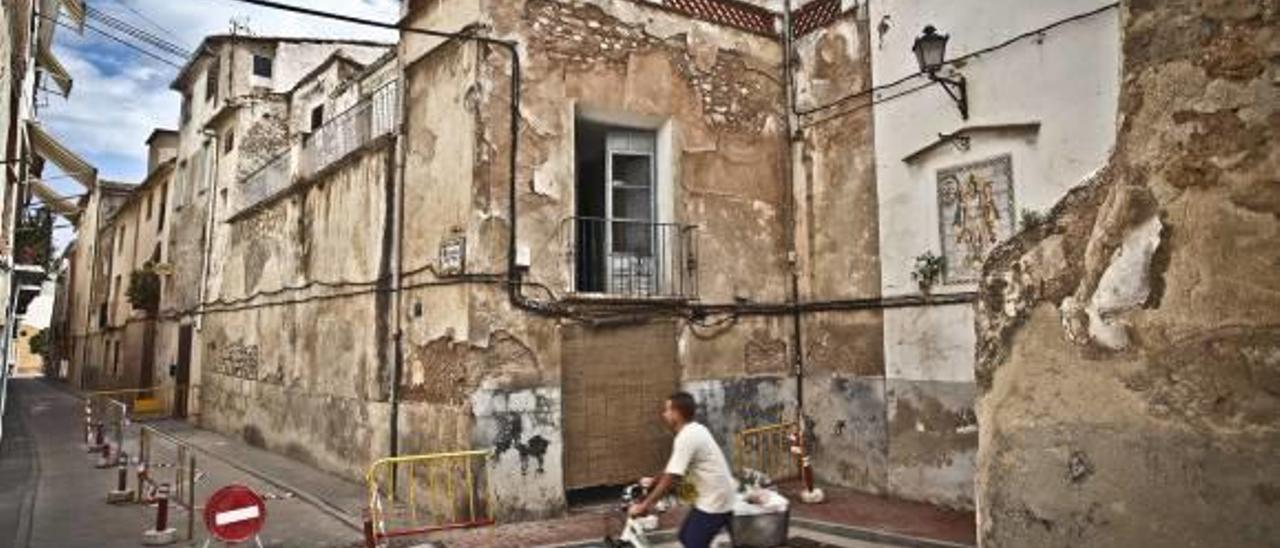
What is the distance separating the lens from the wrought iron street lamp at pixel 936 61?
30.5ft

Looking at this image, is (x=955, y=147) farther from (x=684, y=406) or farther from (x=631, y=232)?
(x=684, y=406)

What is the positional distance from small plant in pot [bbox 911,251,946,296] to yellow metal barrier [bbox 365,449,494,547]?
5562 mm

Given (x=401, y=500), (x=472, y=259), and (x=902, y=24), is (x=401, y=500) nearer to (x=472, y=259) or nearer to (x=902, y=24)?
(x=472, y=259)

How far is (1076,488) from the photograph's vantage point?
4543 mm

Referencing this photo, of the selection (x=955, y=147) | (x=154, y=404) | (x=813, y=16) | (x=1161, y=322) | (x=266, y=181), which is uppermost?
(x=813, y=16)

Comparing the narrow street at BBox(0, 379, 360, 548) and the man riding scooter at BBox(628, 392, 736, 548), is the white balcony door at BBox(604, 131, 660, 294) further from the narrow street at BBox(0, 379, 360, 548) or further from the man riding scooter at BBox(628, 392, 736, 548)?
the man riding scooter at BBox(628, 392, 736, 548)

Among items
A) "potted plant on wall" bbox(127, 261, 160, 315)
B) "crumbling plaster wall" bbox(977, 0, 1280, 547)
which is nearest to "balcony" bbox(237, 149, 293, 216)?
"potted plant on wall" bbox(127, 261, 160, 315)

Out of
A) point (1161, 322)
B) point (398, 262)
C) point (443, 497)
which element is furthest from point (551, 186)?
point (1161, 322)

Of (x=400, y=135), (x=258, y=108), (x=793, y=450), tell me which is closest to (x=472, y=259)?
(x=400, y=135)

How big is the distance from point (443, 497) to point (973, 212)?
6.99 m

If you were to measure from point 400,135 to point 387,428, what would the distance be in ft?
12.9

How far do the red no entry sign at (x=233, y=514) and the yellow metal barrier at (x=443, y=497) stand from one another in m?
1.80

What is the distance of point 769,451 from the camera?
11305 millimetres

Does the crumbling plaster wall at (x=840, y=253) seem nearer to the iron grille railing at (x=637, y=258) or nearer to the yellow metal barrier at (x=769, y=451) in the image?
the yellow metal barrier at (x=769, y=451)
